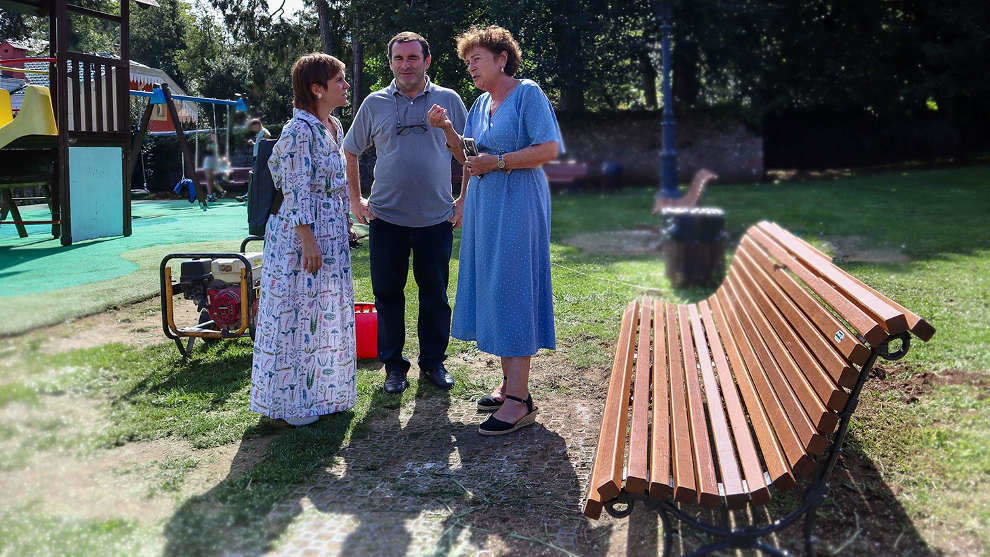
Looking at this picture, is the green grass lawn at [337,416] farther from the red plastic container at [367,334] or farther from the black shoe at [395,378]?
the red plastic container at [367,334]

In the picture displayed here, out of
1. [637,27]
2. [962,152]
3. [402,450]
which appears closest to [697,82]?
[637,27]

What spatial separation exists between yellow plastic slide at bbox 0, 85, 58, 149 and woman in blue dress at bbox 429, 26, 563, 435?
515 cm

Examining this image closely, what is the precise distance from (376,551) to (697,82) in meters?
22.5

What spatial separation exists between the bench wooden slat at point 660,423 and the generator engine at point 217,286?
8.04 feet

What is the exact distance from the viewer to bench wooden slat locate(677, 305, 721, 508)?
2.49 meters

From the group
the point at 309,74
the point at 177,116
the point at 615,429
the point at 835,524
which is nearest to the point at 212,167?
the point at 177,116

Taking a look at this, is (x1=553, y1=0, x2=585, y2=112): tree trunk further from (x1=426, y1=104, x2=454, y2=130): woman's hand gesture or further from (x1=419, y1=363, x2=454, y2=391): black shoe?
(x1=426, y1=104, x2=454, y2=130): woman's hand gesture

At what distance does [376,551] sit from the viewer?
286 cm

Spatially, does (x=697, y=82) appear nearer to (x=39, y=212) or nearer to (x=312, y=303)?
(x=39, y=212)

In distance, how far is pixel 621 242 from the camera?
1196 centimetres

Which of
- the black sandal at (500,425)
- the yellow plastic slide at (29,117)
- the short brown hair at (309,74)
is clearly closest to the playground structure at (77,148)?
the yellow plastic slide at (29,117)

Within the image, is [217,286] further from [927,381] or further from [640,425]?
[927,381]

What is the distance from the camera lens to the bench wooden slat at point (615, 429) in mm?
2534

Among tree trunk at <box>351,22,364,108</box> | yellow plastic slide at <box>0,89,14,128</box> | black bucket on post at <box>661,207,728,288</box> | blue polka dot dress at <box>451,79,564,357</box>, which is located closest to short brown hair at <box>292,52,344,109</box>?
blue polka dot dress at <box>451,79,564,357</box>
